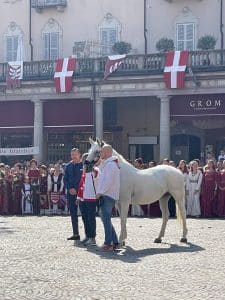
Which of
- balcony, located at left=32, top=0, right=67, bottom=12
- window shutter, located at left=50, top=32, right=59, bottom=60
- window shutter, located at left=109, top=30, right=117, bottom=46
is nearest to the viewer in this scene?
window shutter, located at left=109, top=30, right=117, bottom=46

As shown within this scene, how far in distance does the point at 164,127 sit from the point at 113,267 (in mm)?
23868

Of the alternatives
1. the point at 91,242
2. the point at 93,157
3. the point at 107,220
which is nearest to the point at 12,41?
the point at 93,157

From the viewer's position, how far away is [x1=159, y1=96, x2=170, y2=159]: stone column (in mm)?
34812

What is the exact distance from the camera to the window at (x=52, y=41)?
137 ft

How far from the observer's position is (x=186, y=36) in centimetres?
3881

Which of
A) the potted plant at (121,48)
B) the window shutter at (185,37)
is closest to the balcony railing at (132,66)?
the potted plant at (121,48)

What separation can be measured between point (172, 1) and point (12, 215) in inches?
748

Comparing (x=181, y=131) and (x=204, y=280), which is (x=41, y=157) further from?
(x=204, y=280)

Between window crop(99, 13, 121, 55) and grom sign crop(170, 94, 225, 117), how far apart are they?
22.6 feet

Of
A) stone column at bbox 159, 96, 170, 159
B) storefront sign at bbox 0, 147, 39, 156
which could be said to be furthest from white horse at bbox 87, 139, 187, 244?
stone column at bbox 159, 96, 170, 159

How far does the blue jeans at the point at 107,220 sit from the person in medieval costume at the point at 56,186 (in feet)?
34.4

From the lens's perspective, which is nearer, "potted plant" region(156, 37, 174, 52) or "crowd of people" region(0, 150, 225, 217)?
"crowd of people" region(0, 150, 225, 217)

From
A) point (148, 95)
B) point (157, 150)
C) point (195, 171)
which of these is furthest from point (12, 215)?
point (157, 150)

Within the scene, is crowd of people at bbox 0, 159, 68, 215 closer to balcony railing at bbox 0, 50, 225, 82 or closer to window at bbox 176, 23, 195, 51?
balcony railing at bbox 0, 50, 225, 82
